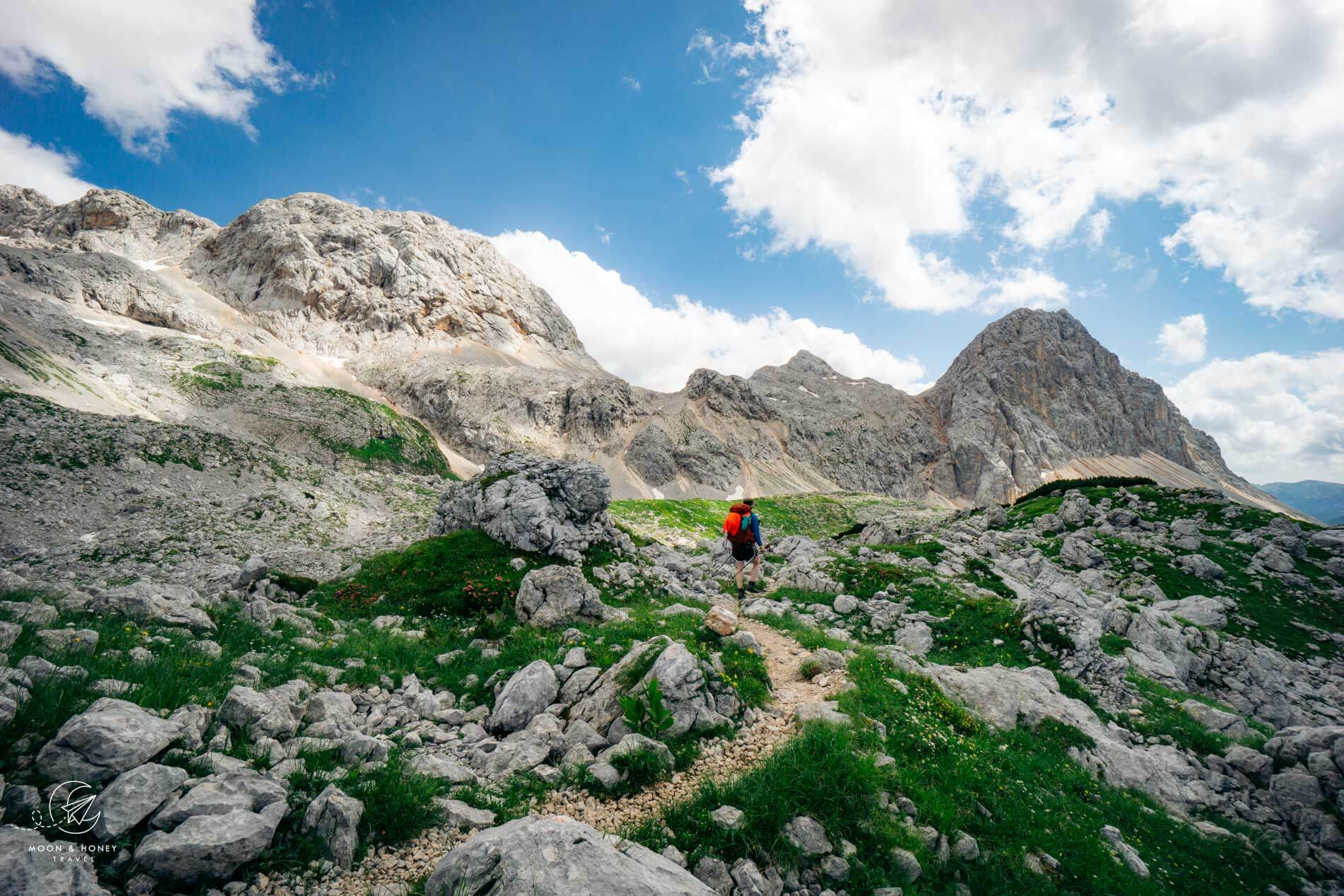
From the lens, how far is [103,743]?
214 inches

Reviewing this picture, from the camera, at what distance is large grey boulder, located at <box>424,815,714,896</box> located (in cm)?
488

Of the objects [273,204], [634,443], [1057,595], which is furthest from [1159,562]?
[273,204]

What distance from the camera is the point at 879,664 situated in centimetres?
1246

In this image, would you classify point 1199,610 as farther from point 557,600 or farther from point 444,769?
point 444,769

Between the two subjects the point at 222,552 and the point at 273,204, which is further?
the point at 273,204

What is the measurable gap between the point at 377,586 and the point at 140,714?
46.4ft

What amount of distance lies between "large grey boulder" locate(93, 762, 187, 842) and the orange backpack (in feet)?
53.9

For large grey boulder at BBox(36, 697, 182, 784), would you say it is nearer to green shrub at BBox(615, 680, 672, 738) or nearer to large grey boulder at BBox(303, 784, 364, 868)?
large grey boulder at BBox(303, 784, 364, 868)

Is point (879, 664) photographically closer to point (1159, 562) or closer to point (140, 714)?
point (140, 714)

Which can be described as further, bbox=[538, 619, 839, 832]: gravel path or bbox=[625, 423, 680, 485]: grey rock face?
bbox=[625, 423, 680, 485]: grey rock face

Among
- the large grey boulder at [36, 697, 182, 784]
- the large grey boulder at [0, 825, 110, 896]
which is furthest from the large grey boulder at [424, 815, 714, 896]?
the large grey boulder at [36, 697, 182, 784]

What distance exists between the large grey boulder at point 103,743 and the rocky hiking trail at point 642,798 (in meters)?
2.70

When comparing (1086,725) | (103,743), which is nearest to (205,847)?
(103,743)

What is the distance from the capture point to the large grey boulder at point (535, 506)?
23734mm
